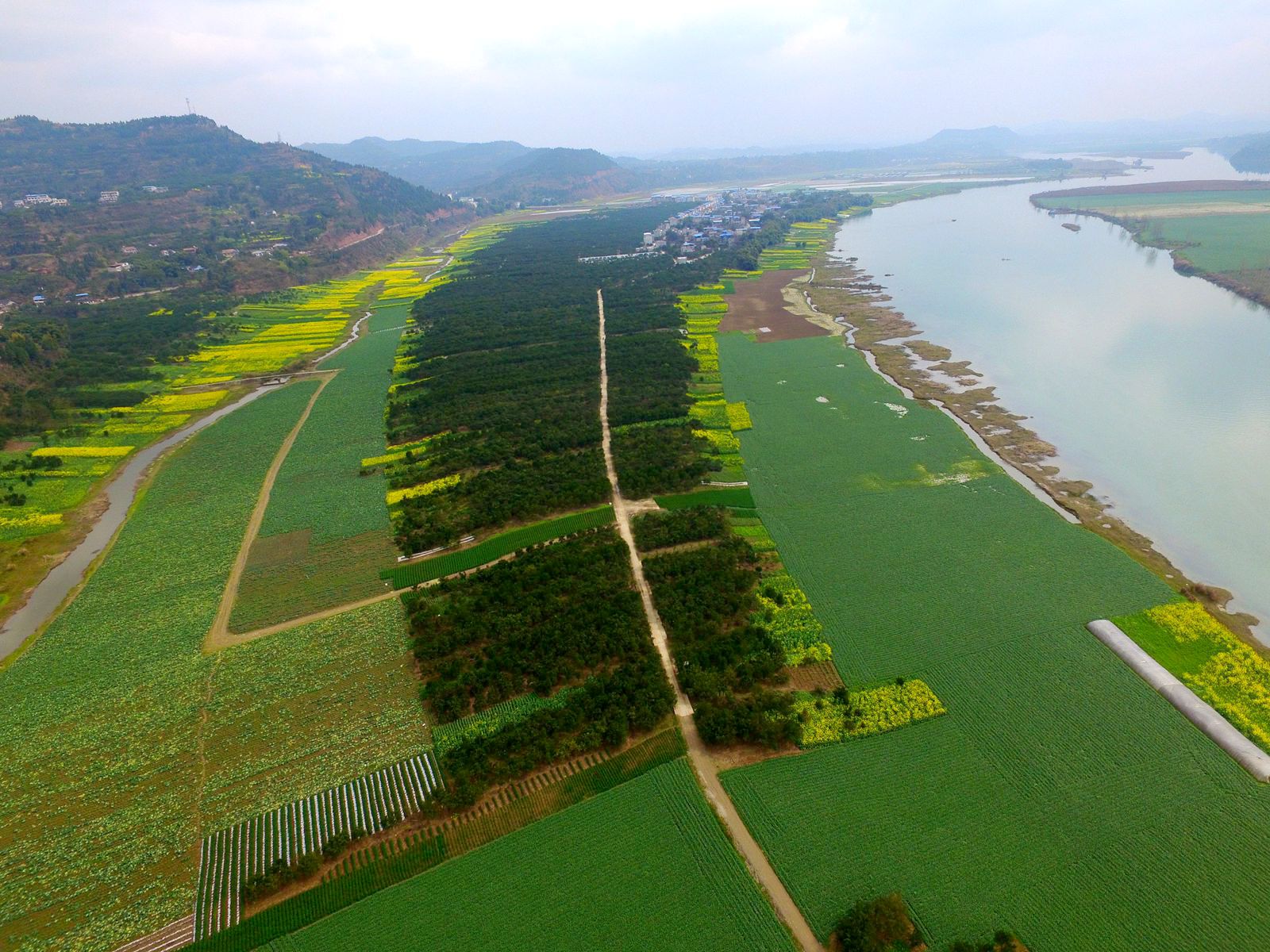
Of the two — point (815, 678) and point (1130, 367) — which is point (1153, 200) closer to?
point (1130, 367)

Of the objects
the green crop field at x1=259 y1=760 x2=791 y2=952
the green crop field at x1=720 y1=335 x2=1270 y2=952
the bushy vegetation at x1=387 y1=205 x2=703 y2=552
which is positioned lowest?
the green crop field at x1=259 y1=760 x2=791 y2=952

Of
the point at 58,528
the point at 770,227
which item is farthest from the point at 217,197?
the point at 58,528

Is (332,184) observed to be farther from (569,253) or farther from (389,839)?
(389,839)

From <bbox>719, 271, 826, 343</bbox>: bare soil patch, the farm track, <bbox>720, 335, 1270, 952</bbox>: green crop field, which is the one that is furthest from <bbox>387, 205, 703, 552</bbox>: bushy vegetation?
<bbox>720, 335, 1270, 952</bbox>: green crop field

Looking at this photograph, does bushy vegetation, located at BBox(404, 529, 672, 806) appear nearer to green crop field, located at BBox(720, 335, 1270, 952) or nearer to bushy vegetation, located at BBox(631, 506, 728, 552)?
bushy vegetation, located at BBox(631, 506, 728, 552)

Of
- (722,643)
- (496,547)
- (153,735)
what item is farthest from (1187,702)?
(153,735)
